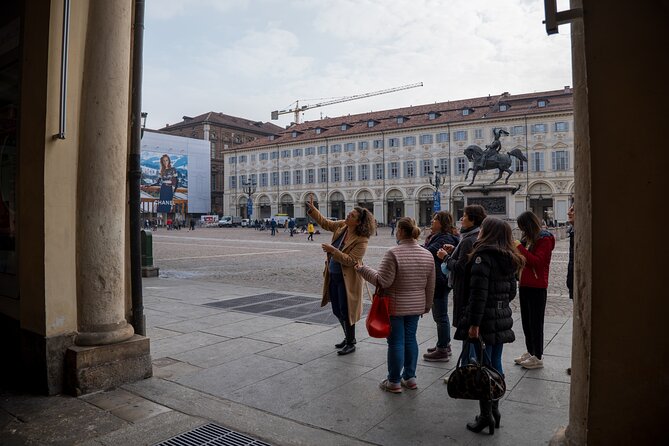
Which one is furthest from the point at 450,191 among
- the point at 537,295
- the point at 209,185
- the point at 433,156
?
the point at 537,295

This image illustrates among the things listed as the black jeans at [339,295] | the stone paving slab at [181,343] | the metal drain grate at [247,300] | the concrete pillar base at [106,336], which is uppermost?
the black jeans at [339,295]

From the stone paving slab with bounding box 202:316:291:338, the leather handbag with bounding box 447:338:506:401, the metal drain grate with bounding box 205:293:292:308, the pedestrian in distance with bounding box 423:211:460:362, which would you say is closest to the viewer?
the leather handbag with bounding box 447:338:506:401

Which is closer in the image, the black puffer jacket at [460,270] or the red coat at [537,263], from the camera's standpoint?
the black puffer jacket at [460,270]

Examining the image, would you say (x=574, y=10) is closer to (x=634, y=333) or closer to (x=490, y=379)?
(x=634, y=333)

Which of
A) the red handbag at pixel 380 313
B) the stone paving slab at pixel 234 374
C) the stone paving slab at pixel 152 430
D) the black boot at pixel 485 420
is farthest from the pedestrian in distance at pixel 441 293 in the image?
the stone paving slab at pixel 152 430

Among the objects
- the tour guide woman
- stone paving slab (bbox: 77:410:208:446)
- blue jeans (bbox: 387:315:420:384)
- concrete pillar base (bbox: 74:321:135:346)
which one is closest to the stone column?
concrete pillar base (bbox: 74:321:135:346)

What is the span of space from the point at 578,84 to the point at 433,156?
61822 millimetres

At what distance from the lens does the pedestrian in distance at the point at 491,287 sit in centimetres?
372

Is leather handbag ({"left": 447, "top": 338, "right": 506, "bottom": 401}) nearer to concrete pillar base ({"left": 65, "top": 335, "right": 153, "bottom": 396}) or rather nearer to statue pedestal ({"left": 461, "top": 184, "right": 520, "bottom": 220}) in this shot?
concrete pillar base ({"left": 65, "top": 335, "right": 153, "bottom": 396})

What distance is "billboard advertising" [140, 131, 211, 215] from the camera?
70.9 metres

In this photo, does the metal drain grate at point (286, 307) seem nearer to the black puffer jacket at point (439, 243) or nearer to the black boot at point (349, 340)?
the black boot at point (349, 340)

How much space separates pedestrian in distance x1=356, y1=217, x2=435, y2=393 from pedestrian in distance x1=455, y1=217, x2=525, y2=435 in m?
0.55

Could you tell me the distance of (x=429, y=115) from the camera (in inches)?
2542

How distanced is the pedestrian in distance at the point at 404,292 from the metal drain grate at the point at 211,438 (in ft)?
4.67
